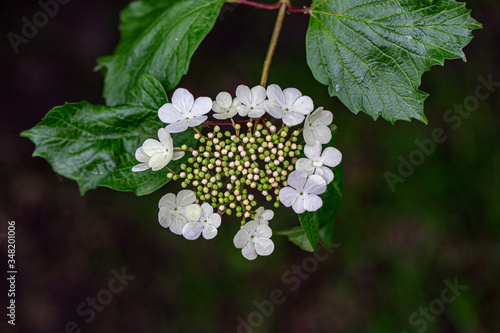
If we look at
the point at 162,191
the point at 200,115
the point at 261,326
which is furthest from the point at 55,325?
the point at 200,115

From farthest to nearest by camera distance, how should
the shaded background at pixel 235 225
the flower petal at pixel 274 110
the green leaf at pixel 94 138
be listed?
the shaded background at pixel 235 225, the green leaf at pixel 94 138, the flower petal at pixel 274 110

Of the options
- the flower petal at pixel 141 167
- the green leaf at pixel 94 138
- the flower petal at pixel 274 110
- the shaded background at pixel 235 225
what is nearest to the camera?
the flower petal at pixel 274 110

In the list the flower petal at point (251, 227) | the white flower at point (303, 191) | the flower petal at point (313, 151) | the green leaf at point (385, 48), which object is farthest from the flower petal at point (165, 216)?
the green leaf at point (385, 48)

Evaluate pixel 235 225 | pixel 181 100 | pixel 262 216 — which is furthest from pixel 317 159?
pixel 235 225

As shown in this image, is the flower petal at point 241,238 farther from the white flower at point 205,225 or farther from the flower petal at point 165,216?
the flower petal at point 165,216

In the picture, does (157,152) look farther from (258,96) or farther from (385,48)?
(385,48)

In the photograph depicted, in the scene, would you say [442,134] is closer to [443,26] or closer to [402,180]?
[402,180]

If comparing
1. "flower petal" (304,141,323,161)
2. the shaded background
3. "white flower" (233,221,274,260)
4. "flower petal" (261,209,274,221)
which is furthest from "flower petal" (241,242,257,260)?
the shaded background
